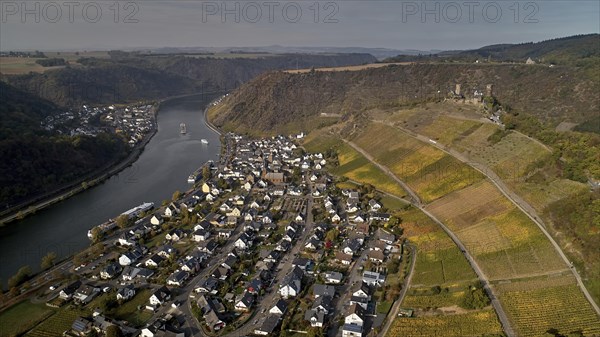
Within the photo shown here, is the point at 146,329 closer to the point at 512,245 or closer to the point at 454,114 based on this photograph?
the point at 512,245

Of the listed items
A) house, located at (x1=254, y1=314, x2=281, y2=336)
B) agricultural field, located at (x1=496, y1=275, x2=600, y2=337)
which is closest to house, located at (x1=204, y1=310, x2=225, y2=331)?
house, located at (x1=254, y1=314, x2=281, y2=336)

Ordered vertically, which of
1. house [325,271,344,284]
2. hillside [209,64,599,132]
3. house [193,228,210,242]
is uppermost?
hillside [209,64,599,132]

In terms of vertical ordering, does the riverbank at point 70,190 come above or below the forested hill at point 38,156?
below

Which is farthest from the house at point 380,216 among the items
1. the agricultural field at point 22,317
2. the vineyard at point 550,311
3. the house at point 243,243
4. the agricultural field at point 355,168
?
the agricultural field at point 22,317

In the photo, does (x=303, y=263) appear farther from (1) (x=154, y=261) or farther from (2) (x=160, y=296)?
(1) (x=154, y=261)

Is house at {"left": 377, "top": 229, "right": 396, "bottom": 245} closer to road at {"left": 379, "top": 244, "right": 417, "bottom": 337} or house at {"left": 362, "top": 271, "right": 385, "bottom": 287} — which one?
road at {"left": 379, "top": 244, "right": 417, "bottom": 337}

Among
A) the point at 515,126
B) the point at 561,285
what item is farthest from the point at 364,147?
the point at 561,285

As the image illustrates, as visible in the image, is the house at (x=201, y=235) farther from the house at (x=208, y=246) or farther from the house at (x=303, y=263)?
the house at (x=303, y=263)
